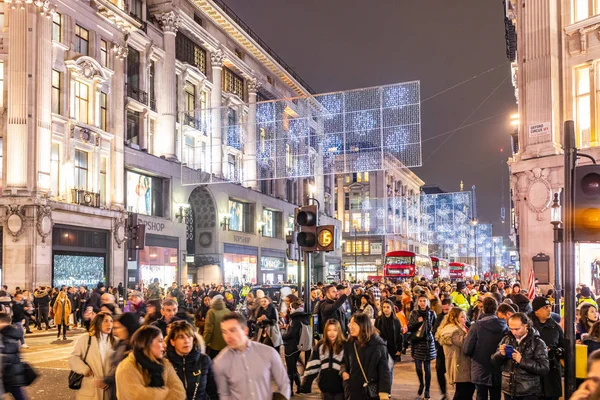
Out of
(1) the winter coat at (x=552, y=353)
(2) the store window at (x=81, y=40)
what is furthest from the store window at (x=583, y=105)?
(2) the store window at (x=81, y=40)

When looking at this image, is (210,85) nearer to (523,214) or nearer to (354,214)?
(523,214)

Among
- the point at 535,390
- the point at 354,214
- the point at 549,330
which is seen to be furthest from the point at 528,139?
the point at 354,214

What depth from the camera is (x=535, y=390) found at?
7.32 m

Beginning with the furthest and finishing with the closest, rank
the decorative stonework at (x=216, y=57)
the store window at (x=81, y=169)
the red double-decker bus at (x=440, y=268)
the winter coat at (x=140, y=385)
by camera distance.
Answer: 1. the red double-decker bus at (x=440, y=268)
2. the decorative stonework at (x=216, y=57)
3. the store window at (x=81, y=169)
4. the winter coat at (x=140, y=385)

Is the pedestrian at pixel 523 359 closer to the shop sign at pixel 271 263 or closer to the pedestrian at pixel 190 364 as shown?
the pedestrian at pixel 190 364

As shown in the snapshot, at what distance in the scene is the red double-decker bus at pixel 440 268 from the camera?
69.4m

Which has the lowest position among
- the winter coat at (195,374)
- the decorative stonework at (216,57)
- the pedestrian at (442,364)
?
the pedestrian at (442,364)

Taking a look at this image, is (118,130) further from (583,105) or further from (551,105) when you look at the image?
(583,105)

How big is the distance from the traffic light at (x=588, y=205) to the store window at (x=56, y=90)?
29.2 m

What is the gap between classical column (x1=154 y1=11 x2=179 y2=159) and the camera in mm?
42344

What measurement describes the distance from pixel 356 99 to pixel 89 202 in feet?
54.0

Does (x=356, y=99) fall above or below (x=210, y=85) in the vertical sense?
below

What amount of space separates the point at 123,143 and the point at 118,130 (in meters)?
0.94

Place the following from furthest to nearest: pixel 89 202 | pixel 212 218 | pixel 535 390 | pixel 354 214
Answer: pixel 354 214 < pixel 212 218 < pixel 89 202 < pixel 535 390
